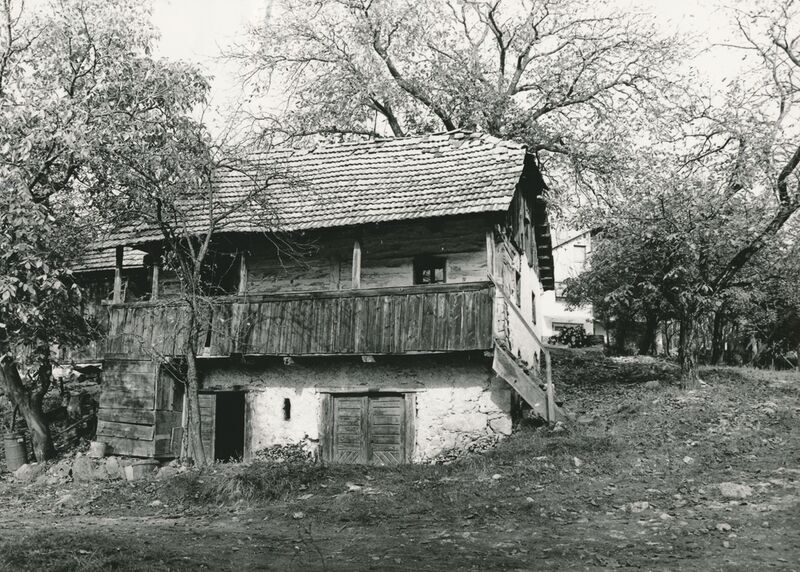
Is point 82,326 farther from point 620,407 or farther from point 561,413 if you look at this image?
point 620,407

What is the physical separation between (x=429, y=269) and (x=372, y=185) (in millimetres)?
2414

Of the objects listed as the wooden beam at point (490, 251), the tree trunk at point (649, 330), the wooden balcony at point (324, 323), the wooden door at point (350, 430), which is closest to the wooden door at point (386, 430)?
the wooden door at point (350, 430)

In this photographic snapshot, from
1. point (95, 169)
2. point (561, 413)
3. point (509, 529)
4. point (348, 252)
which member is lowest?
point (509, 529)

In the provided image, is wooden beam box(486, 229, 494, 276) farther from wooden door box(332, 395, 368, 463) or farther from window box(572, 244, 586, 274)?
window box(572, 244, 586, 274)

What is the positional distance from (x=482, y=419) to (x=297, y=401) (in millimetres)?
4183

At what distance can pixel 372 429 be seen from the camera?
1612cm

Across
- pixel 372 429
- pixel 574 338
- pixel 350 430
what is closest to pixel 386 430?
pixel 372 429

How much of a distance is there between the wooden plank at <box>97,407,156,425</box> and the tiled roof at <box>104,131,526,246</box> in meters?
3.89

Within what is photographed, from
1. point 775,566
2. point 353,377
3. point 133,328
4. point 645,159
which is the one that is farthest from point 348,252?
point 775,566

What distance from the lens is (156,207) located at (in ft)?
51.4

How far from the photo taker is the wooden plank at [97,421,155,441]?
55.9 feet

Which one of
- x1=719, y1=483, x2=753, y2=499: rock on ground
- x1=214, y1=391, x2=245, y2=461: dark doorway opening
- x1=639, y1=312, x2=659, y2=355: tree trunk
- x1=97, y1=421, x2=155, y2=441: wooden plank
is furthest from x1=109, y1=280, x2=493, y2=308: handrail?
x1=639, y1=312, x2=659, y2=355: tree trunk

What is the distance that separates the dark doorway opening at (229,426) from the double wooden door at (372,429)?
268cm

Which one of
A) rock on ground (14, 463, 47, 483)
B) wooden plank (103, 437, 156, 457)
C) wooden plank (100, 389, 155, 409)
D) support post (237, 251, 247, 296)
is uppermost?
support post (237, 251, 247, 296)
